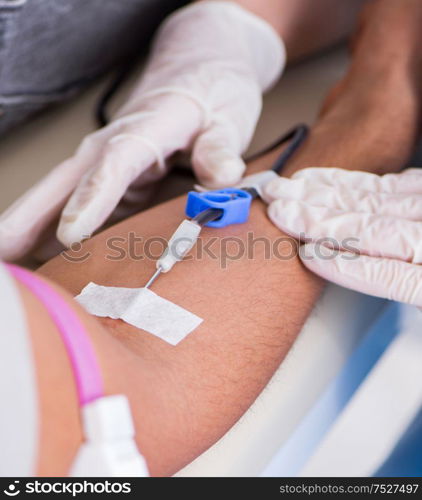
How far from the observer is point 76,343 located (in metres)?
0.59

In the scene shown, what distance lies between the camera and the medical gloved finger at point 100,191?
3.11ft

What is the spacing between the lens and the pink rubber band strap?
589mm

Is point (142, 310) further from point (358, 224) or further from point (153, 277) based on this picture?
point (358, 224)

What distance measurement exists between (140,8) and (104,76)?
19 centimetres

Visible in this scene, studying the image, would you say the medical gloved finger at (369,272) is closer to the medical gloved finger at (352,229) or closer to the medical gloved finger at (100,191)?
the medical gloved finger at (352,229)

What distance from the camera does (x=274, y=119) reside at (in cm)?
138

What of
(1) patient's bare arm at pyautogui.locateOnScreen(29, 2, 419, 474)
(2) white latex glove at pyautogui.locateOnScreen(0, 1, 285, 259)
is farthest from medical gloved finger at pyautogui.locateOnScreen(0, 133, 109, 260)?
(1) patient's bare arm at pyautogui.locateOnScreen(29, 2, 419, 474)

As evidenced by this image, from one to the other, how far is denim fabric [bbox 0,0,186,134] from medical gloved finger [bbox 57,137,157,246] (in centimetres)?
28

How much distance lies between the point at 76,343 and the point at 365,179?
0.61 m

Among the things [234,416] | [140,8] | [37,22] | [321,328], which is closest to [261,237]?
[321,328]

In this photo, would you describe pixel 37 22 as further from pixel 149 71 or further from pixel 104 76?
pixel 104 76

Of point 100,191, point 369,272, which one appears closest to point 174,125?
point 100,191

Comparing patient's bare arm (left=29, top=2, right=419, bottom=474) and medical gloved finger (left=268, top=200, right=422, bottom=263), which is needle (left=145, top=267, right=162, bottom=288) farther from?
medical gloved finger (left=268, top=200, right=422, bottom=263)

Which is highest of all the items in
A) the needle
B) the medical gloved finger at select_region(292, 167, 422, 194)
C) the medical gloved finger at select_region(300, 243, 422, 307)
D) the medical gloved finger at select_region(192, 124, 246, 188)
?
the needle
